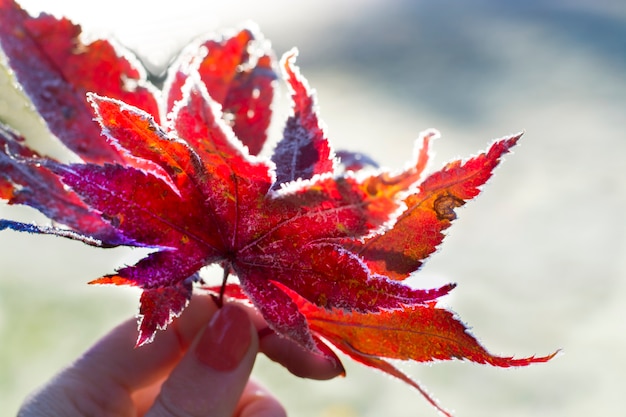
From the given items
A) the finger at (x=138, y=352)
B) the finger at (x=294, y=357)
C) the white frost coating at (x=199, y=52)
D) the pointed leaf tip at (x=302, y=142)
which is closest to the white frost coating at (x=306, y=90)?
the pointed leaf tip at (x=302, y=142)

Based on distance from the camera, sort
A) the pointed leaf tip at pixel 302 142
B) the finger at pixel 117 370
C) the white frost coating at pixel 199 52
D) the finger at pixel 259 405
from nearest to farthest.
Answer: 1. the pointed leaf tip at pixel 302 142
2. the white frost coating at pixel 199 52
3. the finger at pixel 117 370
4. the finger at pixel 259 405

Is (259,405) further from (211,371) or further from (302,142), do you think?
(302,142)

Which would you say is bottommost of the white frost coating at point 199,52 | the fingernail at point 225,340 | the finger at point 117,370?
the finger at point 117,370

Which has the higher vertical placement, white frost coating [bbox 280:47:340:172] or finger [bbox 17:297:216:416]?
white frost coating [bbox 280:47:340:172]

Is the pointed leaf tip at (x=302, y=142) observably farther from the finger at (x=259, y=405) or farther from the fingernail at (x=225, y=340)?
the finger at (x=259, y=405)

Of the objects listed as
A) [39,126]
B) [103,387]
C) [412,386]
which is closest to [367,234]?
[412,386]

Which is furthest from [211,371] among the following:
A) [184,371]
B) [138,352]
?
[138,352]

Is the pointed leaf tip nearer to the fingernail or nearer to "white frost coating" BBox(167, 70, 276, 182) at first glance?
"white frost coating" BBox(167, 70, 276, 182)

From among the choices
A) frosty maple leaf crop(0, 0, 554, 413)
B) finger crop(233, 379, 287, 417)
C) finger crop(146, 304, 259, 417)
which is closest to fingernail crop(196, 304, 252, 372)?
finger crop(146, 304, 259, 417)
